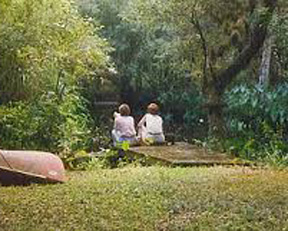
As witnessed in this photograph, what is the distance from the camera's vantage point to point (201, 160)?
330 inches

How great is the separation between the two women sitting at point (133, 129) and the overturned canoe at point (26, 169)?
3291 millimetres

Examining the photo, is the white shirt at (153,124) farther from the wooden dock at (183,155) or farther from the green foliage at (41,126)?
the green foliage at (41,126)

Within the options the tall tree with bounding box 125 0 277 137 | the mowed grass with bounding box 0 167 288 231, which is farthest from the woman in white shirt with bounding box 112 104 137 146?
the mowed grass with bounding box 0 167 288 231

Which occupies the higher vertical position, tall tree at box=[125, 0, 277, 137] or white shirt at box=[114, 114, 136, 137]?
tall tree at box=[125, 0, 277, 137]

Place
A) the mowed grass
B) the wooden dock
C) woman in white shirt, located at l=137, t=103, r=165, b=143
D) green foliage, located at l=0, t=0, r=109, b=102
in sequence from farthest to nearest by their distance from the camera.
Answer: woman in white shirt, located at l=137, t=103, r=165, b=143, green foliage, located at l=0, t=0, r=109, b=102, the wooden dock, the mowed grass

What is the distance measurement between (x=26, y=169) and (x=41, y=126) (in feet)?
8.93

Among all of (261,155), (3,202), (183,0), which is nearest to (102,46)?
(183,0)

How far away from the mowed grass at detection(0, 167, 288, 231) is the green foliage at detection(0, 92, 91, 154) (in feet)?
7.47

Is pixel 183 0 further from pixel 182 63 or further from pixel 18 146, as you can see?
pixel 18 146

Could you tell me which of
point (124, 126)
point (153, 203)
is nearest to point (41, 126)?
point (124, 126)

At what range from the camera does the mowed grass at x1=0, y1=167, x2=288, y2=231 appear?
4.51m

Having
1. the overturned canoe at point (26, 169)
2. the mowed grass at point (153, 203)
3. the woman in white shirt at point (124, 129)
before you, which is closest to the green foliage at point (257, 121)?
the woman in white shirt at point (124, 129)

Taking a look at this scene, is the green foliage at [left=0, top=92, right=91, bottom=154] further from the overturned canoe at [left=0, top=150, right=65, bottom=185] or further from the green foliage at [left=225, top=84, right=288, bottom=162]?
the green foliage at [left=225, top=84, right=288, bottom=162]

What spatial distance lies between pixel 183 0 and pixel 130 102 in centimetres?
754
